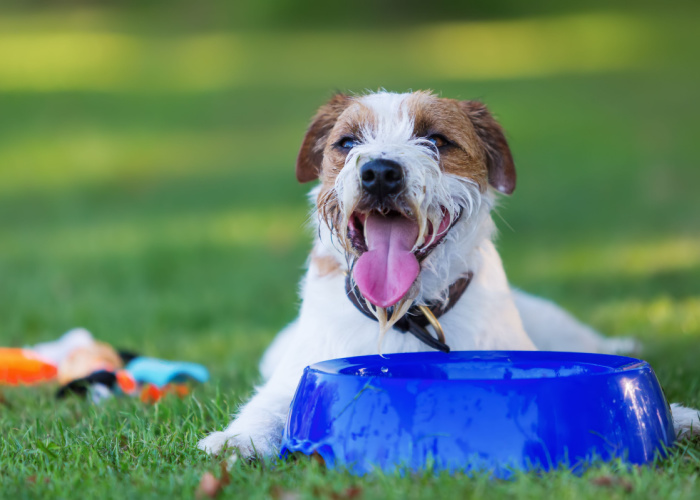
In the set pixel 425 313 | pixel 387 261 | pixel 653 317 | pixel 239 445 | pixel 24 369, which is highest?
pixel 387 261

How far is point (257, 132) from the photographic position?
19.1 meters

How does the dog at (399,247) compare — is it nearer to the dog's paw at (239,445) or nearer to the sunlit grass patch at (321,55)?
the dog's paw at (239,445)

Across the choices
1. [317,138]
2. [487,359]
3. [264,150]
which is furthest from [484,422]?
[264,150]

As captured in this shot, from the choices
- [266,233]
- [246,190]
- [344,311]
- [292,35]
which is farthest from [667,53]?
[344,311]

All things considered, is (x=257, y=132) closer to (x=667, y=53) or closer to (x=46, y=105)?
(x=46, y=105)

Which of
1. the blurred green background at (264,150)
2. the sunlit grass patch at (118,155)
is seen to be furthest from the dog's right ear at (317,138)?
the sunlit grass patch at (118,155)

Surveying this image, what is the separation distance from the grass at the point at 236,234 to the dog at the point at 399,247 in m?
0.41

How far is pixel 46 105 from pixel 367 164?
18155 millimetres

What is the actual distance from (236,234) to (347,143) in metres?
6.54

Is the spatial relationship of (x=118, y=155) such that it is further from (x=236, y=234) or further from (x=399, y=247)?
(x=399, y=247)

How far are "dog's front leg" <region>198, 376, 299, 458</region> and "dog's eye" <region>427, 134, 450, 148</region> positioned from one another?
1.25 metres

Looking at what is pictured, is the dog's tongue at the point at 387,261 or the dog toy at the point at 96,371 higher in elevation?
the dog's tongue at the point at 387,261

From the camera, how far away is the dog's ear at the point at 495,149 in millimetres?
4520

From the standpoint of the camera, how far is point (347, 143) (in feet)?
14.2
